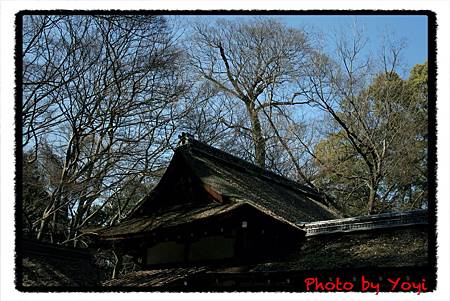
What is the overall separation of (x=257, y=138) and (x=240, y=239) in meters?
10.9

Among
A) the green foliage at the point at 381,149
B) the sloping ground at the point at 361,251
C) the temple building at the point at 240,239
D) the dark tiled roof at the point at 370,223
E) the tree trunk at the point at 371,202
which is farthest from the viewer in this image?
the tree trunk at the point at 371,202

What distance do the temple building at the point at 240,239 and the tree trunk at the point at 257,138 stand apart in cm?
807

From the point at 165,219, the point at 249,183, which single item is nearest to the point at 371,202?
the point at 249,183

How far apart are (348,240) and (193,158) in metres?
3.25

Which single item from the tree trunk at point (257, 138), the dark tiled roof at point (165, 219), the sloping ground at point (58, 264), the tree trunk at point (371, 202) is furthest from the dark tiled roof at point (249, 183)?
the tree trunk at point (257, 138)

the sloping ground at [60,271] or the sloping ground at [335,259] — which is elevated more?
the sloping ground at [335,259]

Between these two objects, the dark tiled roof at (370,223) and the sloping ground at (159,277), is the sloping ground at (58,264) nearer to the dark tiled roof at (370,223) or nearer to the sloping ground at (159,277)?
the sloping ground at (159,277)

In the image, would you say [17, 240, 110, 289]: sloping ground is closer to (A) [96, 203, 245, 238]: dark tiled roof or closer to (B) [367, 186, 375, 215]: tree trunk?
(A) [96, 203, 245, 238]: dark tiled roof

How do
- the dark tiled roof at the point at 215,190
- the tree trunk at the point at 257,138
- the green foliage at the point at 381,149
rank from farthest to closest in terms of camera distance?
the tree trunk at the point at 257,138
the green foliage at the point at 381,149
the dark tiled roof at the point at 215,190

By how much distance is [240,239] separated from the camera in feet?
23.8

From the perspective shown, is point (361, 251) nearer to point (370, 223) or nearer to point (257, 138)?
point (370, 223)

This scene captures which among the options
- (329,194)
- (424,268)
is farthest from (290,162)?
(424,268)

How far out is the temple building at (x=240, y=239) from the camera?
20.3 feet

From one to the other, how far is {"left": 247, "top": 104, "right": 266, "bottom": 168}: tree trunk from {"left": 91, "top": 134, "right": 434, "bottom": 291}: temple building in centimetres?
807
